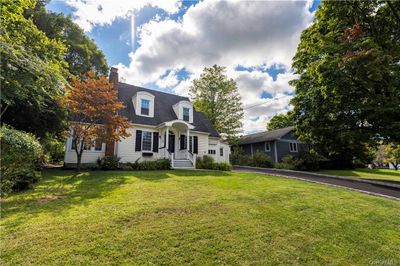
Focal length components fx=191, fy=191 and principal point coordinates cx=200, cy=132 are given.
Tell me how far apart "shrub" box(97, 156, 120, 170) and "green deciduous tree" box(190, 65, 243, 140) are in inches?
654

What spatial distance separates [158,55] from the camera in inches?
519

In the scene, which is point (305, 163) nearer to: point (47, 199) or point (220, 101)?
point (220, 101)

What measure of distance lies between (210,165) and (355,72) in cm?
1080

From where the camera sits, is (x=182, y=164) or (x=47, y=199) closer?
(x=47, y=199)

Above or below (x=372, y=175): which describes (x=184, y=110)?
above

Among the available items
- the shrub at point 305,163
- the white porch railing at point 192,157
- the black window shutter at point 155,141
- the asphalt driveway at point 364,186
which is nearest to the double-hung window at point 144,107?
the black window shutter at point 155,141

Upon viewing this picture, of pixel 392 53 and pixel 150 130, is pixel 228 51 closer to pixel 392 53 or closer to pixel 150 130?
pixel 150 130

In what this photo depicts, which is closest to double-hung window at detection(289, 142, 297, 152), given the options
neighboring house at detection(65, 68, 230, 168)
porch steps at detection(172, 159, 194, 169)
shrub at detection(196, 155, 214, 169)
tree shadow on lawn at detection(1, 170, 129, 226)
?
neighboring house at detection(65, 68, 230, 168)

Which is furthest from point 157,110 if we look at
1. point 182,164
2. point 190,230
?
point 190,230

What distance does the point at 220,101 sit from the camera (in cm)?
2766

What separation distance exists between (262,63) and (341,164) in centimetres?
1788

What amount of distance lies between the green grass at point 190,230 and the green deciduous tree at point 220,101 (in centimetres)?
2136

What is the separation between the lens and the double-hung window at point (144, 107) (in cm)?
1562

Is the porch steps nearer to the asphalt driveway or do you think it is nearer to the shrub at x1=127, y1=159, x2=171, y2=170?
the shrub at x1=127, y1=159, x2=171, y2=170
